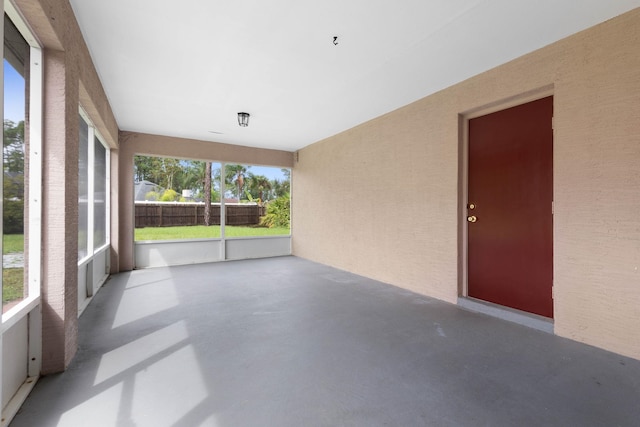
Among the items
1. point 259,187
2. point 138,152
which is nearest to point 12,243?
point 138,152

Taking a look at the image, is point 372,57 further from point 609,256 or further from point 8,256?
point 8,256

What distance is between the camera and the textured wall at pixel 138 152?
5895mm

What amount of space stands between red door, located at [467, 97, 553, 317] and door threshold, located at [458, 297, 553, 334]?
82 mm

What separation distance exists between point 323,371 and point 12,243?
223 cm

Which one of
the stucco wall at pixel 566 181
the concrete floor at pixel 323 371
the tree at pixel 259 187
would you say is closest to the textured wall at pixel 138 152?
the tree at pixel 259 187

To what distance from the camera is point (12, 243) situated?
1879 mm

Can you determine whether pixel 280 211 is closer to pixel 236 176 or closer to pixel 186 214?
pixel 236 176

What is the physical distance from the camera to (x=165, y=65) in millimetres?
3348

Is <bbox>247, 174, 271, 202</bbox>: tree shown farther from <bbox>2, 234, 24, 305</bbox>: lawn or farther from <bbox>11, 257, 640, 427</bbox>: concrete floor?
<bbox>2, 234, 24, 305</bbox>: lawn

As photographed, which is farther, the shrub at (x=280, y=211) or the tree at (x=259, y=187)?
the shrub at (x=280, y=211)

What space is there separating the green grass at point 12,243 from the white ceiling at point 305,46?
6.18 feet

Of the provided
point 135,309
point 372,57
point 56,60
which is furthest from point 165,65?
point 135,309

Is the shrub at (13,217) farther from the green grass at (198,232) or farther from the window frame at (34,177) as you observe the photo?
the green grass at (198,232)

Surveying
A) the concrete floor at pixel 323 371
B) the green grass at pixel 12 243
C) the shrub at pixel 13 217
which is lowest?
the concrete floor at pixel 323 371
